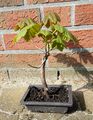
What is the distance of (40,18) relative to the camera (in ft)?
4.18

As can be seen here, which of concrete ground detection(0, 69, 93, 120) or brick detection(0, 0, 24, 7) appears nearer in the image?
concrete ground detection(0, 69, 93, 120)

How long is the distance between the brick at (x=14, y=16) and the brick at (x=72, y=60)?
27 cm

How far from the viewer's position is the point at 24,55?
1.39 m

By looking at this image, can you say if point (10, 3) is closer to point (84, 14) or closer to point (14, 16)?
point (14, 16)

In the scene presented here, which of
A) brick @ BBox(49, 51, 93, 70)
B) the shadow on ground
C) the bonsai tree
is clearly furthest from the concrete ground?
the bonsai tree

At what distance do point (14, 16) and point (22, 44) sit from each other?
0.57 ft

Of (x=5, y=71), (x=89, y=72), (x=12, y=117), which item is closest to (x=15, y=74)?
(x=5, y=71)

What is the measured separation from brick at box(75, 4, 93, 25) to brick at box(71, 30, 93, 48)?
5 cm

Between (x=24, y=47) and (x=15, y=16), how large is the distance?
0.19 metres

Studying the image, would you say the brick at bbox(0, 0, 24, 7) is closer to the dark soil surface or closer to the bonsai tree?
the bonsai tree

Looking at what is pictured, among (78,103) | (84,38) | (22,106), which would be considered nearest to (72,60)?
(84,38)

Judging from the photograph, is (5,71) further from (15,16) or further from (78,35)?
(78,35)

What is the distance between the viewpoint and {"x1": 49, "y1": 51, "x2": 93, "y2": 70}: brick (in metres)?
1.34

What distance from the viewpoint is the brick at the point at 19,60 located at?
4.57 feet
